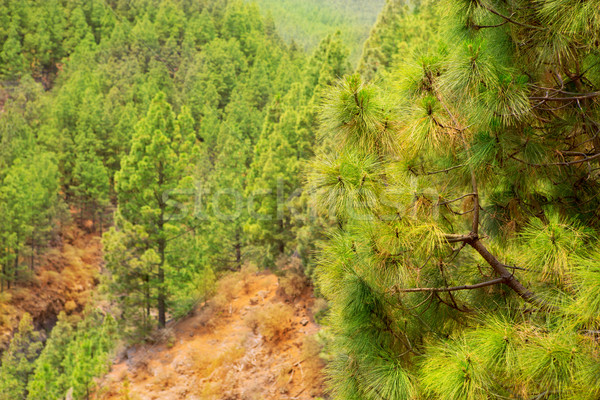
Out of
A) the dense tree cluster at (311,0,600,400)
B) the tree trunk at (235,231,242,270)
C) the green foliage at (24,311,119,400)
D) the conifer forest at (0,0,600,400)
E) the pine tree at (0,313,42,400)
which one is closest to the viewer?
the dense tree cluster at (311,0,600,400)

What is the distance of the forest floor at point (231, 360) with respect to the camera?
15773 millimetres

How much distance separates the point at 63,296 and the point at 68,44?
47.4 meters

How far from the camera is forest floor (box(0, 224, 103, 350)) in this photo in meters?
31.7

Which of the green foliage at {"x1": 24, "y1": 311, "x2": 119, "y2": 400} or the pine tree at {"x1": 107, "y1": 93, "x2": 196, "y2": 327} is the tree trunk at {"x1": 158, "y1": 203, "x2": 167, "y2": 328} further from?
the green foliage at {"x1": 24, "y1": 311, "x2": 119, "y2": 400}

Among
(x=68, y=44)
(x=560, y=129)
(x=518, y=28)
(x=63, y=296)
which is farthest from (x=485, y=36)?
(x=68, y=44)

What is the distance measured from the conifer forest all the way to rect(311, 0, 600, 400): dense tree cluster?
2 cm

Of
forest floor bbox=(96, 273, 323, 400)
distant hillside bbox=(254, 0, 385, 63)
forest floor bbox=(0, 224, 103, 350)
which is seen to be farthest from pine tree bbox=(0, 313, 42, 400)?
distant hillside bbox=(254, 0, 385, 63)

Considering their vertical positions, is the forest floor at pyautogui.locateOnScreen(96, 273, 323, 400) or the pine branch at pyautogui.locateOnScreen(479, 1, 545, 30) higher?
the pine branch at pyautogui.locateOnScreen(479, 1, 545, 30)

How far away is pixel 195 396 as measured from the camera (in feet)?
54.3

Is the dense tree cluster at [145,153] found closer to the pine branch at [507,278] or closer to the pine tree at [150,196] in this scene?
the pine tree at [150,196]

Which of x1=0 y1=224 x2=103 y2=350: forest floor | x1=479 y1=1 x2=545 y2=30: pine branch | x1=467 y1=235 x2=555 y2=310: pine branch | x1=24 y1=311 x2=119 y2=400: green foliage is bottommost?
x1=0 y1=224 x2=103 y2=350: forest floor

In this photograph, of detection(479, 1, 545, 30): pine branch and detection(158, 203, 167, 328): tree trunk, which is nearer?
detection(479, 1, 545, 30): pine branch

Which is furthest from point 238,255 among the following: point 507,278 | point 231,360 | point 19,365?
point 507,278

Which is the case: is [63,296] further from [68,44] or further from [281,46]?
[281,46]
